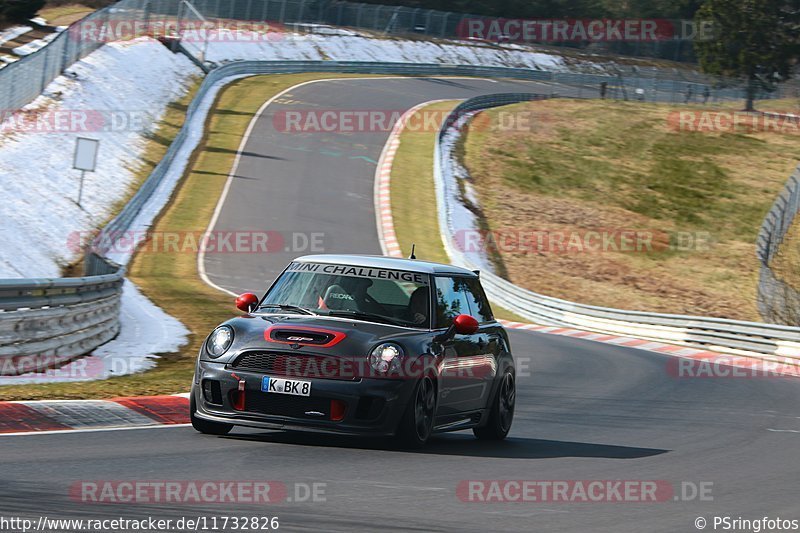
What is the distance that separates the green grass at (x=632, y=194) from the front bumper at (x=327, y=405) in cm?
2650

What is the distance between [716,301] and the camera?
120 feet

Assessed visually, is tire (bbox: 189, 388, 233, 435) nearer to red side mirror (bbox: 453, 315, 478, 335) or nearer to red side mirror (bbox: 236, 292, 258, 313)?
red side mirror (bbox: 236, 292, 258, 313)

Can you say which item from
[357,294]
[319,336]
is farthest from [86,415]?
[357,294]

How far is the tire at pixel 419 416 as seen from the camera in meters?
9.38

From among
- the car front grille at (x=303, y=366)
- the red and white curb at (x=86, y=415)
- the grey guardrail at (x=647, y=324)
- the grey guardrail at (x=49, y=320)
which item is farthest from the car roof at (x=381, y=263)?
the grey guardrail at (x=647, y=324)

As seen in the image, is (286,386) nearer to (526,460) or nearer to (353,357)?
(353,357)

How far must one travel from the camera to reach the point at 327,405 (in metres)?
9.20

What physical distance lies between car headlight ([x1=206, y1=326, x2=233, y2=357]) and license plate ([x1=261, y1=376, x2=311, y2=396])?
450 mm

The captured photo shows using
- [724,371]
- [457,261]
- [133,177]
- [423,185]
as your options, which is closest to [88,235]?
[133,177]

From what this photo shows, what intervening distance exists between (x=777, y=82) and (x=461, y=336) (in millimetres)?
69556

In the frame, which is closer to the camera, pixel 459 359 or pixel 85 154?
pixel 459 359

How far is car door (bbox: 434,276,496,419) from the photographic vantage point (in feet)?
32.9

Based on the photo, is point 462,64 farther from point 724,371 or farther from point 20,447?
point 20,447

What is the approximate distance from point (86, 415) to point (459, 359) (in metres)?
3.11
